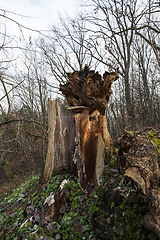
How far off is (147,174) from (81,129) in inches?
80.2

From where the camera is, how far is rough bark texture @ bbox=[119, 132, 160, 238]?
1.49 metres

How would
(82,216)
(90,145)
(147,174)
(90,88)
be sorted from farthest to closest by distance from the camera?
(90,88) → (90,145) → (82,216) → (147,174)

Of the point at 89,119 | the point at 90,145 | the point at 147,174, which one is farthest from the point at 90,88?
the point at 147,174

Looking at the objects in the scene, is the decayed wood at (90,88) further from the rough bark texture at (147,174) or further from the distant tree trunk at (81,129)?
the rough bark texture at (147,174)

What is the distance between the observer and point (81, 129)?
3.54 metres

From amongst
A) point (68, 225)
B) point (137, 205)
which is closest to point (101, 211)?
point (68, 225)

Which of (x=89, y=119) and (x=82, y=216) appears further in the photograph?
(x=89, y=119)

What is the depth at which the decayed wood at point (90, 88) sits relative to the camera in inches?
144

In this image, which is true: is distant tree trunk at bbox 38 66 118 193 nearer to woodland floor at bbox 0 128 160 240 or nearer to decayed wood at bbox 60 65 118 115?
decayed wood at bbox 60 65 118 115

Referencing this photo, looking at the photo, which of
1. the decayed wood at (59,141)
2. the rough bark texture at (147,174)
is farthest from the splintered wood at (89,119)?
the rough bark texture at (147,174)

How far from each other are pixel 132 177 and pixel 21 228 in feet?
8.43

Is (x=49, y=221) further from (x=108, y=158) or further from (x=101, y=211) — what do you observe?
(x=108, y=158)

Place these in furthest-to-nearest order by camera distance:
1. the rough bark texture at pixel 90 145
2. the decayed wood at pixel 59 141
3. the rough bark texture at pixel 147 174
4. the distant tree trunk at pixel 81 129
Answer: the decayed wood at pixel 59 141
the distant tree trunk at pixel 81 129
the rough bark texture at pixel 90 145
the rough bark texture at pixel 147 174

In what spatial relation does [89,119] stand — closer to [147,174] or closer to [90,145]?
[90,145]
